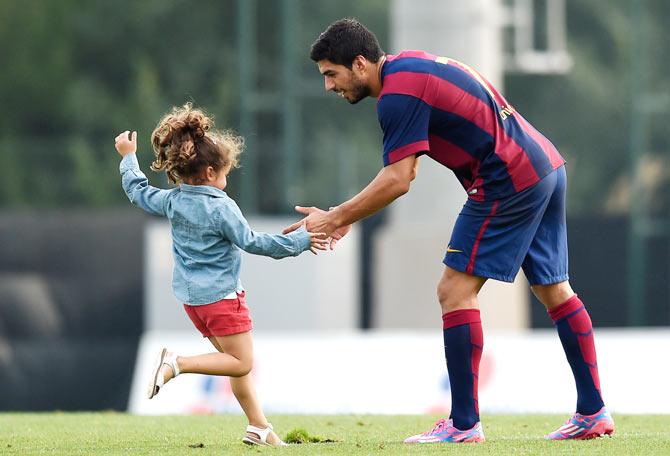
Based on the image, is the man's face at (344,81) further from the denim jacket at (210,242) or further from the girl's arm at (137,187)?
the girl's arm at (137,187)

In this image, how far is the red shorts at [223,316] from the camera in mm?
6527

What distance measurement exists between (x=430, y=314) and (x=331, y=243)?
8518 mm

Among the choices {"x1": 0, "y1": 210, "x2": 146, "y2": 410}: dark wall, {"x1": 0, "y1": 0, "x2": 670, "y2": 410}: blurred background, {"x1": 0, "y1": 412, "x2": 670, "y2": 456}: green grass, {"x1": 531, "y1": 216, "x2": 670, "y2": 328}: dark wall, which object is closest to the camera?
{"x1": 0, "y1": 412, "x2": 670, "y2": 456}: green grass

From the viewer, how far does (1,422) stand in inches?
333

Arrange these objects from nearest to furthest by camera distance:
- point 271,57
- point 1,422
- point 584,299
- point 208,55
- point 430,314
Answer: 1. point 1,422
2. point 430,314
3. point 584,299
4. point 271,57
5. point 208,55

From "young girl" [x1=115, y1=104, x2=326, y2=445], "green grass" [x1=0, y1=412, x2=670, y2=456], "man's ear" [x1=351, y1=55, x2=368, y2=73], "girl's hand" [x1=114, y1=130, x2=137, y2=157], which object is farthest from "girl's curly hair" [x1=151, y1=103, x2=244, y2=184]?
"green grass" [x1=0, y1=412, x2=670, y2=456]

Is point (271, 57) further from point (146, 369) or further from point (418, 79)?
point (418, 79)

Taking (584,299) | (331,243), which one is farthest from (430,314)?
(331,243)

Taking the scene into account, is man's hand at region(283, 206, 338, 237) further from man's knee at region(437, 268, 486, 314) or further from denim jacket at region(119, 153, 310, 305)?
man's knee at region(437, 268, 486, 314)

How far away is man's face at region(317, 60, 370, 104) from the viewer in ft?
21.7

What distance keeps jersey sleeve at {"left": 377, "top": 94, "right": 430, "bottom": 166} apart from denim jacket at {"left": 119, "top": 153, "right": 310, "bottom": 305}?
1.96 feet

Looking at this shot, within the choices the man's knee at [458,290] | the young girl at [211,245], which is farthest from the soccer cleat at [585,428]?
the young girl at [211,245]

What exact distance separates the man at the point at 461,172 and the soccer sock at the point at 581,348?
1.27ft

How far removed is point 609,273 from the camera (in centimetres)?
1761
